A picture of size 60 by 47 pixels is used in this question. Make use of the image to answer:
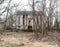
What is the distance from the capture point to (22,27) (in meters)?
33.2

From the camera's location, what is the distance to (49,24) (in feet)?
99.6

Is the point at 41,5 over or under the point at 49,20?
over

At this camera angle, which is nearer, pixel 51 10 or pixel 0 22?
pixel 0 22

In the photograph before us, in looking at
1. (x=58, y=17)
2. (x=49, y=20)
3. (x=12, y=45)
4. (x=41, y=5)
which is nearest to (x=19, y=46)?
(x=12, y=45)

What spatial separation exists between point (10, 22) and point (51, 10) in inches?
711

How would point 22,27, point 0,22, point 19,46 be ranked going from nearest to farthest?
1. point 0,22
2. point 19,46
3. point 22,27

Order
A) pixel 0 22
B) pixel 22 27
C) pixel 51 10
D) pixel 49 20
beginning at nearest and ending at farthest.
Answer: pixel 0 22, pixel 51 10, pixel 49 20, pixel 22 27

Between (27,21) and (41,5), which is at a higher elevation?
(41,5)

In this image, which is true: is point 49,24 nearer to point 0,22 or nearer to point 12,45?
point 12,45

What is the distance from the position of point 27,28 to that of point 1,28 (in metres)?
22.6

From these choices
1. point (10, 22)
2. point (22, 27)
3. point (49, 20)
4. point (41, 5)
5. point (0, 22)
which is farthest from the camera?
point (22, 27)

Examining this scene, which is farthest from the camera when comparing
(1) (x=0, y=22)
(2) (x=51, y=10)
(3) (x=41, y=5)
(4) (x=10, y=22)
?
(2) (x=51, y=10)

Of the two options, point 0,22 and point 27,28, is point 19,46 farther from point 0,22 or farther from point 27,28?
point 27,28

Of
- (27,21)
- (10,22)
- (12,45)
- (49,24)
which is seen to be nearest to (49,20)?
(49,24)
